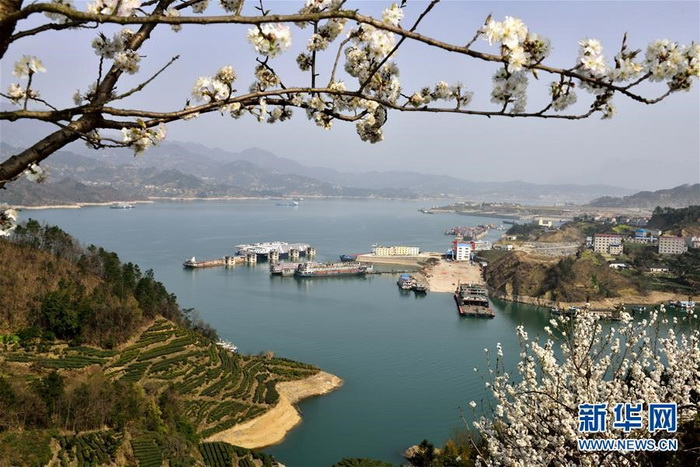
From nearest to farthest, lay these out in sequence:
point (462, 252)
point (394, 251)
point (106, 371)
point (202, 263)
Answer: point (106, 371) < point (202, 263) < point (462, 252) < point (394, 251)

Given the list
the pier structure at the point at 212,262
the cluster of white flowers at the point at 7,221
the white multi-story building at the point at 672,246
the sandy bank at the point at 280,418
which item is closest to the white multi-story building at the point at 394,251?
the pier structure at the point at 212,262

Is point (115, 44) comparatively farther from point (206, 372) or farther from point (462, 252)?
point (462, 252)

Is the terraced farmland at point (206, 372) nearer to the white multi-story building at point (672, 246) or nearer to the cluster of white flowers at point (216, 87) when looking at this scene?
the cluster of white flowers at point (216, 87)

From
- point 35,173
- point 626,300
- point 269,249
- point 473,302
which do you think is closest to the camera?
point 35,173

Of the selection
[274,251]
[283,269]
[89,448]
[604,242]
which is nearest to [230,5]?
[89,448]

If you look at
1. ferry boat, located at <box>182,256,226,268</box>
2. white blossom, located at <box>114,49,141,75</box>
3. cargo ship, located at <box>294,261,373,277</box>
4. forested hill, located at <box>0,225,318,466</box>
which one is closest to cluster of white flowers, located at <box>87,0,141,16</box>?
white blossom, located at <box>114,49,141,75</box>

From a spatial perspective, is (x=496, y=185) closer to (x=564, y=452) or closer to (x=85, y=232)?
(x=85, y=232)
